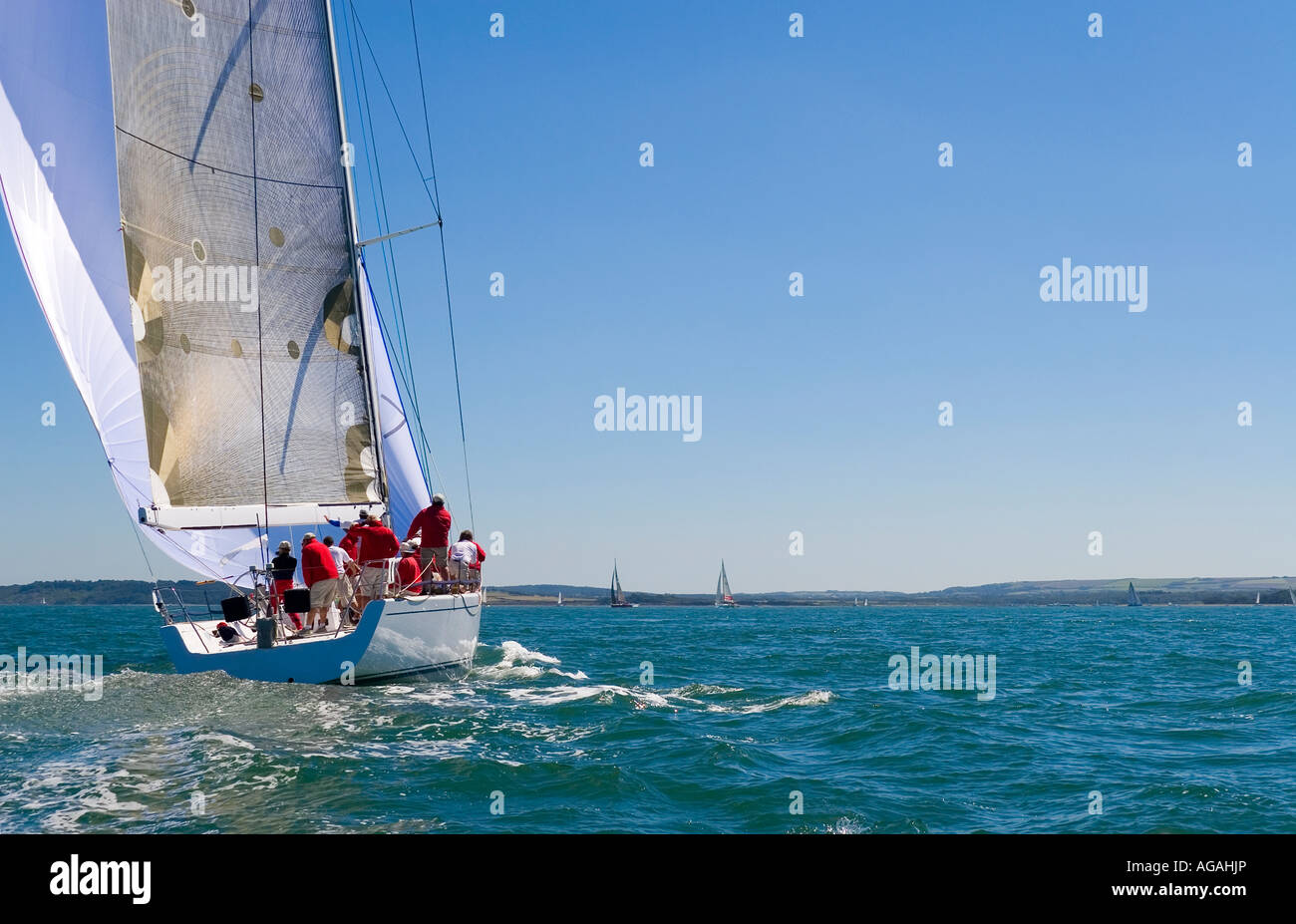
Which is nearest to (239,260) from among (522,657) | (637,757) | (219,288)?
(219,288)

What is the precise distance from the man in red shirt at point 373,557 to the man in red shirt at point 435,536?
764 millimetres

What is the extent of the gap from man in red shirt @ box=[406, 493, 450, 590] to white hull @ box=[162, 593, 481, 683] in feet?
2.60

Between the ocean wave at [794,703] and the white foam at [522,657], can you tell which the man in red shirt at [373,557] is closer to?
the ocean wave at [794,703]

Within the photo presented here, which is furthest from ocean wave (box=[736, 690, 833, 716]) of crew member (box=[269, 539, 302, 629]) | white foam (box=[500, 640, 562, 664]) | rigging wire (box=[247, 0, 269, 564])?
rigging wire (box=[247, 0, 269, 564])

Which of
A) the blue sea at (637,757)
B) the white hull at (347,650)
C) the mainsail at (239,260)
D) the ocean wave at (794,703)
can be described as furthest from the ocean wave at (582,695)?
the mainsail at (239,260)

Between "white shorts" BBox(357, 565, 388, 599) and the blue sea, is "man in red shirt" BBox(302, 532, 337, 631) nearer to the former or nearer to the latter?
"white shorts" BBox(357, 565, 388, 599)

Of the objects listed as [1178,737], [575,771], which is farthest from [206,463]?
[1178,737]

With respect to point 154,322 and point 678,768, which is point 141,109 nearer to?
point 154,322

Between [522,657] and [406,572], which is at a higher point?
[406,572]

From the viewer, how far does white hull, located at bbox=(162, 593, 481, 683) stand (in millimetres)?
15797

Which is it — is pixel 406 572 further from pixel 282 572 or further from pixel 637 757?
pixel 637 757

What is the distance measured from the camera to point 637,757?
38.9ft

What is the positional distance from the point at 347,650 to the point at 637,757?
606 centimetres

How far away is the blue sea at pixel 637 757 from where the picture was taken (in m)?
9.19
